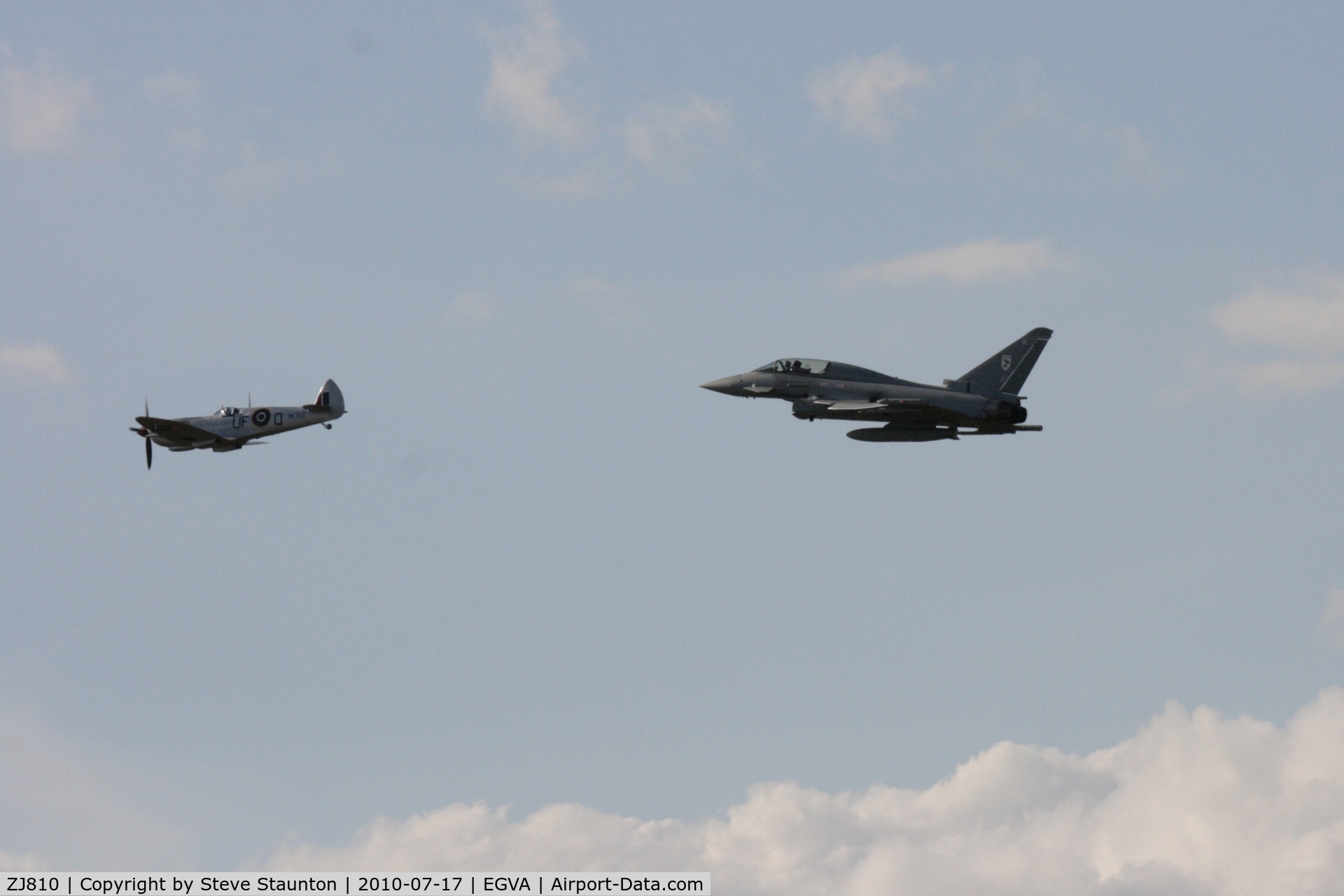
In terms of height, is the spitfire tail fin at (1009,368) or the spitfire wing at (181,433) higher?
the spitfire wing at (181,433)

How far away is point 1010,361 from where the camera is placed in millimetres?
81938

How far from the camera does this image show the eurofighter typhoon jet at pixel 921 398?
80875 mm

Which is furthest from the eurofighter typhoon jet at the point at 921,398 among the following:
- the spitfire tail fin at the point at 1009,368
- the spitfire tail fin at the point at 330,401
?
the spitfire tail fin at the point at 330,401

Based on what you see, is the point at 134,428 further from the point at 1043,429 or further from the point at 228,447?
the point at 1043,429

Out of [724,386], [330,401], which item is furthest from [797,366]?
[330,401]

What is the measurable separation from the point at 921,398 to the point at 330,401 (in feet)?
110

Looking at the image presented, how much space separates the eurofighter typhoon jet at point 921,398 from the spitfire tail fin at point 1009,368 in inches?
1.5

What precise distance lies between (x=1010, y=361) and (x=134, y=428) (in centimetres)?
4840

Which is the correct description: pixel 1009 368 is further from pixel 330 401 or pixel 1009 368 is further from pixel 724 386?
pixel 330 401

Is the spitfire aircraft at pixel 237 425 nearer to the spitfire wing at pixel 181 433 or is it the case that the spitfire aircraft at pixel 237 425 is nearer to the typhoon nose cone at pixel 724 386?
the spitfire wing at pixel 181 433

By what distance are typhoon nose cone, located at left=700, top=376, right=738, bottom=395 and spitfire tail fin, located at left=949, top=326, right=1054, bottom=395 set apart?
1283cm

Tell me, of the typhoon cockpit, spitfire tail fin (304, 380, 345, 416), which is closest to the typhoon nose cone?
the typhoon cockpit

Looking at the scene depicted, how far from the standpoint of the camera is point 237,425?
289 feet

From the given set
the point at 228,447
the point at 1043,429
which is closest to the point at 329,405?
the point at 228,447
